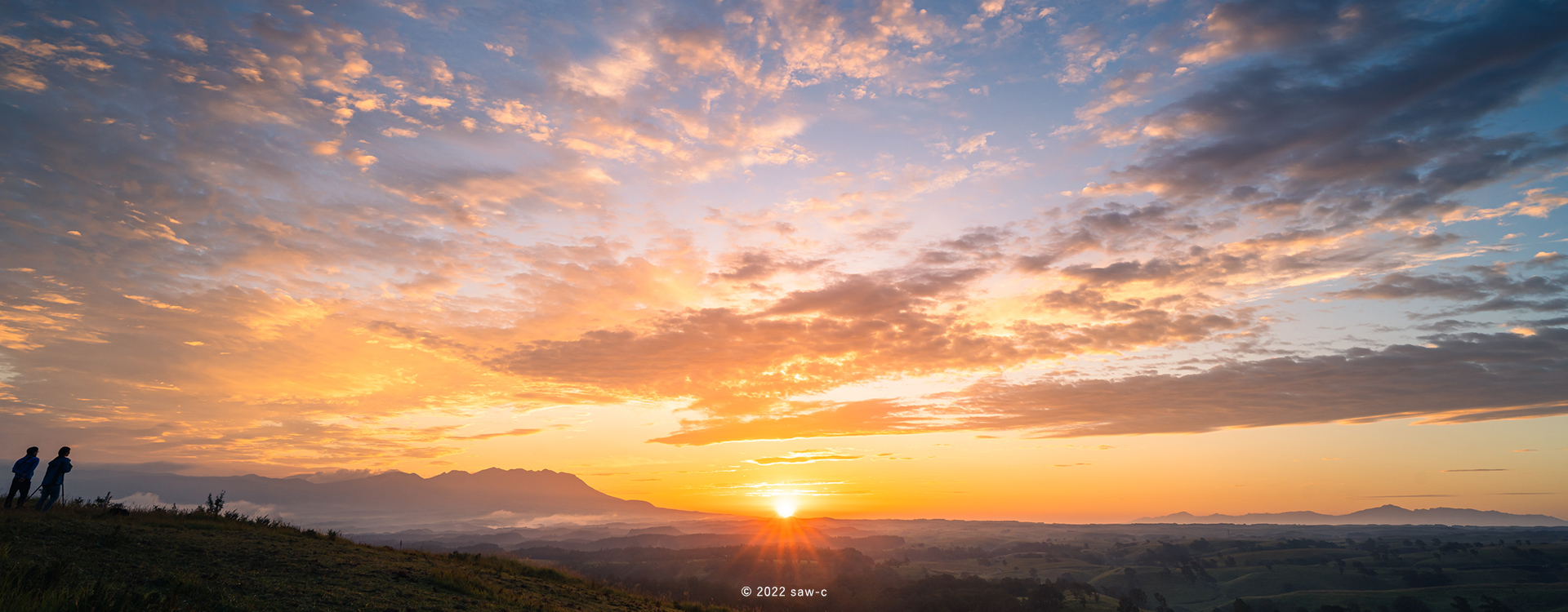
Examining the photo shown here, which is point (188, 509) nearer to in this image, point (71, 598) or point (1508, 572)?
point (71, 598)

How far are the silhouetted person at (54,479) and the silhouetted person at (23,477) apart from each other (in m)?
0.40

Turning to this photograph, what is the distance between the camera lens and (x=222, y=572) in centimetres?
1672

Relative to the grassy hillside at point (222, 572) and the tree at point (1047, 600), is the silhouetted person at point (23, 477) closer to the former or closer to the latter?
the grassy hillside at point (222, 572)

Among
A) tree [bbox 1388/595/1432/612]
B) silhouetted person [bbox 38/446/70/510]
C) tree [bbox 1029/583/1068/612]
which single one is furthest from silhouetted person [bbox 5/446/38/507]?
tree [bbox 1388/595/1432/612]

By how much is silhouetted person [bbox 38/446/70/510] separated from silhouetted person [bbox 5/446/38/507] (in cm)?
40

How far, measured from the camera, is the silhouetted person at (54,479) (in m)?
21.5

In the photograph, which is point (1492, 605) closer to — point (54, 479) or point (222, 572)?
point (222, 572)

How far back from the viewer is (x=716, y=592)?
355 ft

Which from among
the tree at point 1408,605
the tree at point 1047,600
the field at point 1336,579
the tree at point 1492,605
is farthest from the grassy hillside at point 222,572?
the tree at point 1492,605

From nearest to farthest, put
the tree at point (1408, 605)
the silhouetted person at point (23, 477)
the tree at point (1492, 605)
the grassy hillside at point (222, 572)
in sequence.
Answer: the grassy hillside at point (222, 572) < the silhouetted person at point (23, 477) < the tree at point (1492, 605) < the tree at point (1408, 605)

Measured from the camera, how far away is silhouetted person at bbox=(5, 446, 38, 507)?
69.4 feet

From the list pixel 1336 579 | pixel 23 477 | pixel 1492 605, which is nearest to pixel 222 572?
pixel 23 477

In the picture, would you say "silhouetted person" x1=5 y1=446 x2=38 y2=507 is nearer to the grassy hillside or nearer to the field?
the grassy hillside

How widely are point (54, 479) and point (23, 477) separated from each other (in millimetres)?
867
